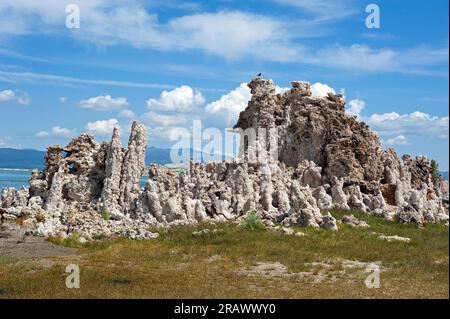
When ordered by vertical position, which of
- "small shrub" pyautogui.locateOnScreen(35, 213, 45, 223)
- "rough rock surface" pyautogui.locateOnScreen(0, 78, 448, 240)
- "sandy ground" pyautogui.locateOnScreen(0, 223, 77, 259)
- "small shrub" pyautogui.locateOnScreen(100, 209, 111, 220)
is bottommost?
"sandy ground" pyautogui.locateOnScreen(0, 223, 77, 259)

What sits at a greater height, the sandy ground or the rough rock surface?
the rough rock surface

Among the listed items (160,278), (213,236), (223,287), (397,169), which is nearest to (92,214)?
(213,236)

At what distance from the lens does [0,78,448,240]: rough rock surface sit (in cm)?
4147

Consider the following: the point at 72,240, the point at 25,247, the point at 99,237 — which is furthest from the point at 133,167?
the point at 25,247

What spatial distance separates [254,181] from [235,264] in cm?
1963

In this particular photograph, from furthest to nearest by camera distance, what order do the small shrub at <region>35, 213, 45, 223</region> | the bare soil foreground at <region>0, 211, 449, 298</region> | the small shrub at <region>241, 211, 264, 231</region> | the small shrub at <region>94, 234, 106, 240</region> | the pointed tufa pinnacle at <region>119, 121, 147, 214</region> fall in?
the pointed tufa pinnacle at <region>119, 121, 147, 214</region> < the small shrub at <region>35, 213, 45, 223</region> < the small shrub at <region>94, 234, 106, 240</region> < the small shrub at <region>241, 211, 264, 231</region> < the bare soil foreground at <region>0, 211, 449, 298</region>

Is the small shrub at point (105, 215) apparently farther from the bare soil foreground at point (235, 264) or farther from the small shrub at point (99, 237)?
the bare soil foreground at point (235, 264)

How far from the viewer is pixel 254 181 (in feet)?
150

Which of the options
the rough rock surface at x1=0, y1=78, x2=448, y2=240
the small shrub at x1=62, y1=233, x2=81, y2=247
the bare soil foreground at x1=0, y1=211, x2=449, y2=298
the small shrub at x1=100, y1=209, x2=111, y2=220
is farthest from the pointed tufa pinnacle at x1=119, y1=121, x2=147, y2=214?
the bare soil foreground at x1=0, y1=211, x2=449, y2=298

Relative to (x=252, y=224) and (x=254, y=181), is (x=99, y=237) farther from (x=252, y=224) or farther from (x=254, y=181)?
(x=254, y=181)

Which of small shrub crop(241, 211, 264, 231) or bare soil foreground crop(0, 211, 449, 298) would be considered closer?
bare soil foreground crop(0, 211, 449, 298)

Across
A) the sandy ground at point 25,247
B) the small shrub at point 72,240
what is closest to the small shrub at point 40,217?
the sandy ground at point 25,247

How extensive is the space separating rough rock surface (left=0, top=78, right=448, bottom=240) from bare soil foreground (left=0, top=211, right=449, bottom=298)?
3.39m

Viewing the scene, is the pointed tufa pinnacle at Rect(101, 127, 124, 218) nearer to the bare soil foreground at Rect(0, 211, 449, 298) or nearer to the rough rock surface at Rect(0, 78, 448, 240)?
the rough rock surface at Rect(0, 78, 448, 240)
